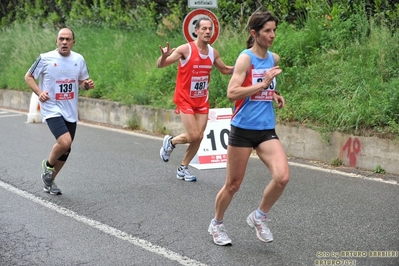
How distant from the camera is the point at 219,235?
20.0 feet

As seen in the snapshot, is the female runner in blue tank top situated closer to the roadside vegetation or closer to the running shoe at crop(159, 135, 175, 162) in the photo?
the running shoe at crop(159, 135, 175, 162)

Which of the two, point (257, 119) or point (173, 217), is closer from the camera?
point (257, 119)

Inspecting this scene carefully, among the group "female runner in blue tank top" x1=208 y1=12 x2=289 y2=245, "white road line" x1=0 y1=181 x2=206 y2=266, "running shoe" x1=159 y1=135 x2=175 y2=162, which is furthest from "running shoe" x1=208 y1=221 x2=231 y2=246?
"running shoe" x1=159 y1=135 x2=175 y2=162

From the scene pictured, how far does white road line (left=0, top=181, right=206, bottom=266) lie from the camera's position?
5.79 m

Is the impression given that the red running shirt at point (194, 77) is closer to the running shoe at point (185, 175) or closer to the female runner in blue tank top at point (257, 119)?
the running shoe at point (185, 175)

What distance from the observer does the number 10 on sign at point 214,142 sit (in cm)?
995

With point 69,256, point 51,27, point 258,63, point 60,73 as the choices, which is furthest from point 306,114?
point 51,27

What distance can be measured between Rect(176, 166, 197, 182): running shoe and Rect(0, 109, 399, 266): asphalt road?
13 cm

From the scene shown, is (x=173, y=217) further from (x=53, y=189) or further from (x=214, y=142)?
(x=214, y=142)

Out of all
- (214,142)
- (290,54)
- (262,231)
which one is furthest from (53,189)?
(290,54)

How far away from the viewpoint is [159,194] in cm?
823

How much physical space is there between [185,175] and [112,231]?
249 centimetres

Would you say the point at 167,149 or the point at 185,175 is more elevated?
the point at 167,149

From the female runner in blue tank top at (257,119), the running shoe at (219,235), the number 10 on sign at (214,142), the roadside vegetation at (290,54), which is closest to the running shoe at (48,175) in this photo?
the number 10 on sign at (214,142)
